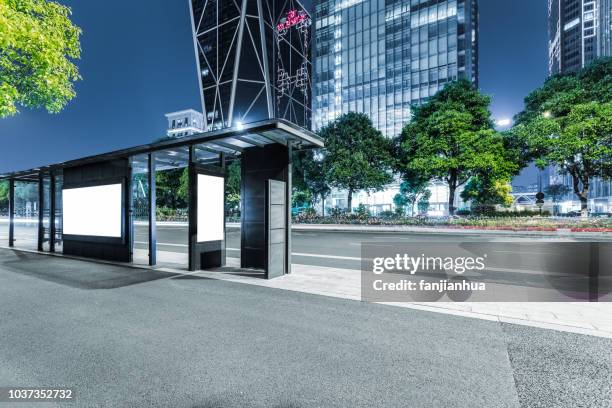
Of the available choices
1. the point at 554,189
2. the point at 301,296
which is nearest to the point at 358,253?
the point at 301,296

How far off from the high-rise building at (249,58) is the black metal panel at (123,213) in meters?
53.4

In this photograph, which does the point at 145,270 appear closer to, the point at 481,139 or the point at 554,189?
the point at 481,139

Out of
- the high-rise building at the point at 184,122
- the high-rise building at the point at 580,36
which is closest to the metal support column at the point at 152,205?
the high-rise building at the point at 184,122

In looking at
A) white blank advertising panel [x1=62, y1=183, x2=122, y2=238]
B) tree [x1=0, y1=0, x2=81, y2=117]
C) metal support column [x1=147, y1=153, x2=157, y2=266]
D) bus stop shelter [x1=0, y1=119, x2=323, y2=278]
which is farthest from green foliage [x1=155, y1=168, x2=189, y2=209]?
metal support column [x1=147, y1=153, x2=157, y2=266]

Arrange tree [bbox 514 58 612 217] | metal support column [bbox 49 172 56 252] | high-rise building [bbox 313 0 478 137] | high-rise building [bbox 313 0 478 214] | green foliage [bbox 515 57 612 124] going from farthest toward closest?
high-rise building [bbox 313 0 478 137]
high-rise building [bbox 313 0 478 214]
green foliage [bbox 515 57 612 124]
tree [bbox 514 58 612 217]
metal support column [bbox 49 172 56 252]

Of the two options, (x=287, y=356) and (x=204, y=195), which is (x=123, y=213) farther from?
(x=287, y=356)

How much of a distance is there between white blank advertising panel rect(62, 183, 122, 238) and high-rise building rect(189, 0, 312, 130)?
176ft

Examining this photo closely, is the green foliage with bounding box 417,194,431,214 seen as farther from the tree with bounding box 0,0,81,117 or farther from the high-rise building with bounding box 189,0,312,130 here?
the tree with bounding box 0,0,81,117

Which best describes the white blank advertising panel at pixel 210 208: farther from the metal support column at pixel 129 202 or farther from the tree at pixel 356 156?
the tree at pixel 356 156

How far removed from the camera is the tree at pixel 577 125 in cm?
2042

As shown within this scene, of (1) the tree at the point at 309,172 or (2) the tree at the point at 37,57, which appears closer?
(2) the tree at the point at 37,57

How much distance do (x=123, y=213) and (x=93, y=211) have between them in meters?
2.04

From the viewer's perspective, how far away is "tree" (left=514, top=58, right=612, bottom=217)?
20.4 metres

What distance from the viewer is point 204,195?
29.3ft
